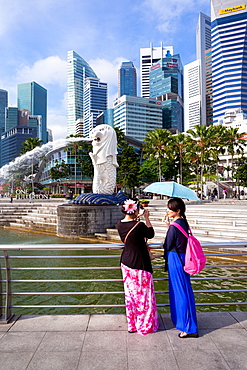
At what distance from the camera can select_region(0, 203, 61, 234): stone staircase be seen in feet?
59.1

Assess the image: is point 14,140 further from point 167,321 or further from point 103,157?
point 167,321

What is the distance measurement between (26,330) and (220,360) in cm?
227

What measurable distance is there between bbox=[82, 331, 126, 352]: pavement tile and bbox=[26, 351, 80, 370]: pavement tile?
0.19 meters

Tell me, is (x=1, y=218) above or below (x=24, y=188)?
below

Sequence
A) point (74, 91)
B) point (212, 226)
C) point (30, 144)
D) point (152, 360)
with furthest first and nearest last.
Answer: point (74, 91)
point (30, 144)
point (212, 226)
point (152, 360)

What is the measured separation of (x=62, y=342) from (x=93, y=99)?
6951 inches

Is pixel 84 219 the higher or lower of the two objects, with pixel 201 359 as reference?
higher

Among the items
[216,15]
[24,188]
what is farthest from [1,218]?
[216,15]

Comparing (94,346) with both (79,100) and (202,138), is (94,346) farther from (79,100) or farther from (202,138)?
(79,100)

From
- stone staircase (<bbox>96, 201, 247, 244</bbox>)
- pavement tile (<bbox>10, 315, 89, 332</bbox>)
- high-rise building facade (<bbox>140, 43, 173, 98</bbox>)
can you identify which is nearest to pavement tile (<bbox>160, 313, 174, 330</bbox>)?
pavement tile (<bbox>10, 315, 89, 332</bbox>)

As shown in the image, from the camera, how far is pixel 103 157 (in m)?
16.2

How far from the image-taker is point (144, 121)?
11581 cm

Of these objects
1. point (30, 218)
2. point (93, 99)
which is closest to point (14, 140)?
point (93, 99)

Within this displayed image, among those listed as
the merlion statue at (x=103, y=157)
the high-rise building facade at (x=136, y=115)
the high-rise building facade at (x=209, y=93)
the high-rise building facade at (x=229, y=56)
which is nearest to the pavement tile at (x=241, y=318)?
the merlion statue at (x=103, y=157)
